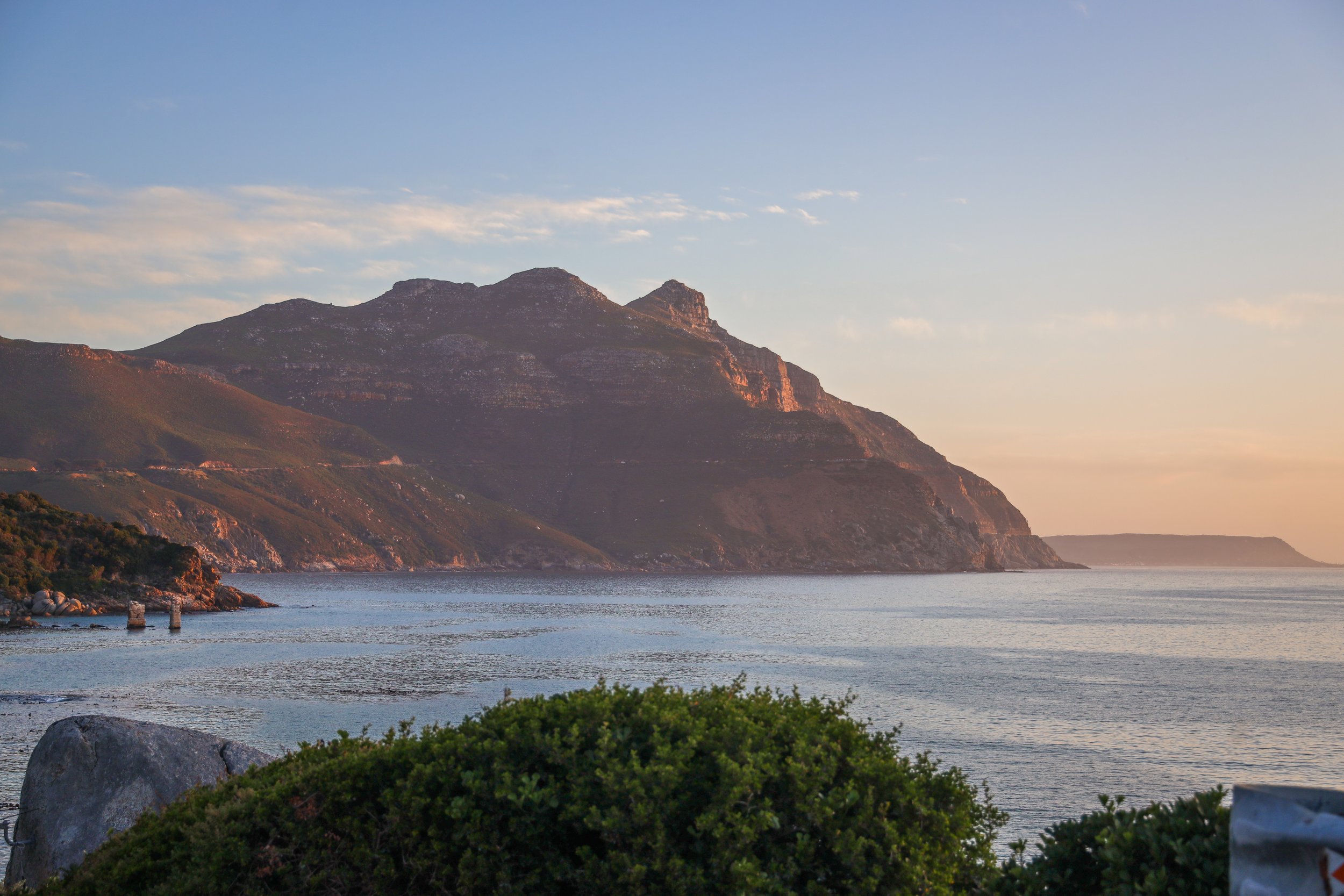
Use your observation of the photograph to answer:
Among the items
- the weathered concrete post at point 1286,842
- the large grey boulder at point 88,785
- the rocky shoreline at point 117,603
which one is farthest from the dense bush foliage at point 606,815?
the rocky shoreline at point 117,603

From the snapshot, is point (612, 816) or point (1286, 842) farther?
point (612, 816)

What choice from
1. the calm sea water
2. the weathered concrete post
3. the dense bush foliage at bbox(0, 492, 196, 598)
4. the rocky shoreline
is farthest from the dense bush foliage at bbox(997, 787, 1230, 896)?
the dense bush foliage at bbox(0, 492, 196, 598)

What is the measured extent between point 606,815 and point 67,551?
104220mm

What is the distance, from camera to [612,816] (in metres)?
7.87

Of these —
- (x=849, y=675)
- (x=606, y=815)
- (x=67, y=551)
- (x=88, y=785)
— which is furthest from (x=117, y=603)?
(x=606, y=815)

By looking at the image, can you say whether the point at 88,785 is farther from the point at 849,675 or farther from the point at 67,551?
the point at 67,551

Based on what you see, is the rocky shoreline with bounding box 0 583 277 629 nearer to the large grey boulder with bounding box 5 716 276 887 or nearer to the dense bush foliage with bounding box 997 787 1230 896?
the large grey boulder with bounding box 5 716 276 887

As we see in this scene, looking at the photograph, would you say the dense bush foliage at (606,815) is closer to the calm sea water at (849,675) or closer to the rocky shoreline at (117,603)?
the calm sea water at (849,675)

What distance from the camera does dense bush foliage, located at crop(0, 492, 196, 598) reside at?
288ft

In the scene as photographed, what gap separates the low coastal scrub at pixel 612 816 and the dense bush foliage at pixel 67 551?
91120mm

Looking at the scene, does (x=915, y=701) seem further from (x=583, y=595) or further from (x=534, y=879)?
(x=583, y=595)

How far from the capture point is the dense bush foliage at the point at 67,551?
87.8m

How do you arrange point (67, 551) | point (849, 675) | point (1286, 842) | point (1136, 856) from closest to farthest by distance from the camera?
point (1286, 842), point (1136, 856), point (849, 675), point (67, 551)

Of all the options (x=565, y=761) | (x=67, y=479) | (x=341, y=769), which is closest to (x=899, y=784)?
(x=565, y=761)
